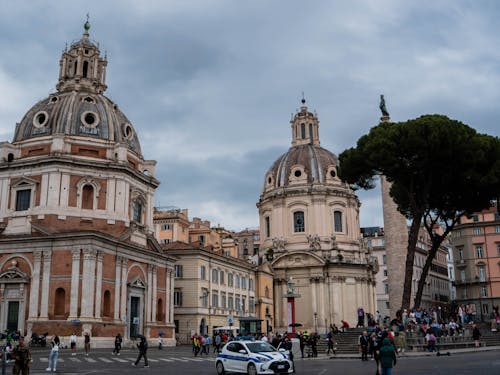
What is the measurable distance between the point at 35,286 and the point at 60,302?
2104 mm

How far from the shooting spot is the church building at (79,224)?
130 ft

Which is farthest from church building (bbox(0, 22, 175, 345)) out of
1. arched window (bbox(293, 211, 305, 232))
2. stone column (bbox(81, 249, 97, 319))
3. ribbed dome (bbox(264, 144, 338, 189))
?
ribbed dome (bbox(264, 144, 338, 189))

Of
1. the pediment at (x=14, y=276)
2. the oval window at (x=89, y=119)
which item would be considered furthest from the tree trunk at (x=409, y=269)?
the oval window at (x=89, y=119)

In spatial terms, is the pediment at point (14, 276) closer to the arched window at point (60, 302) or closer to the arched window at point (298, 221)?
the arched window at point (60, 302)

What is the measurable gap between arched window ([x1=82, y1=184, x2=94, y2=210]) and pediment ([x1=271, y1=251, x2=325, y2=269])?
30915mm

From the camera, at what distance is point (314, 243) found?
2776 inches

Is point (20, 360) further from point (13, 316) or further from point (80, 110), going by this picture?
point (80, 110)

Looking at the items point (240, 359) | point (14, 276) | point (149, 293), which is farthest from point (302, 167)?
point (240, 359)

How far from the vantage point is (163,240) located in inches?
2987

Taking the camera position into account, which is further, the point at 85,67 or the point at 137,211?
the point at 85,67

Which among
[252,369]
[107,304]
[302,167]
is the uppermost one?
[302,167]

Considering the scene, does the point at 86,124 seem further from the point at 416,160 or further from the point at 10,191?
the point at 416,160

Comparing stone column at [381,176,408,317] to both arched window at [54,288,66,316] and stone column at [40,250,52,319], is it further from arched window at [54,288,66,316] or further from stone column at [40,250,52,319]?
stone column at [40,250,52,319]

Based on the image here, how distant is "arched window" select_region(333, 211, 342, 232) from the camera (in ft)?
239
